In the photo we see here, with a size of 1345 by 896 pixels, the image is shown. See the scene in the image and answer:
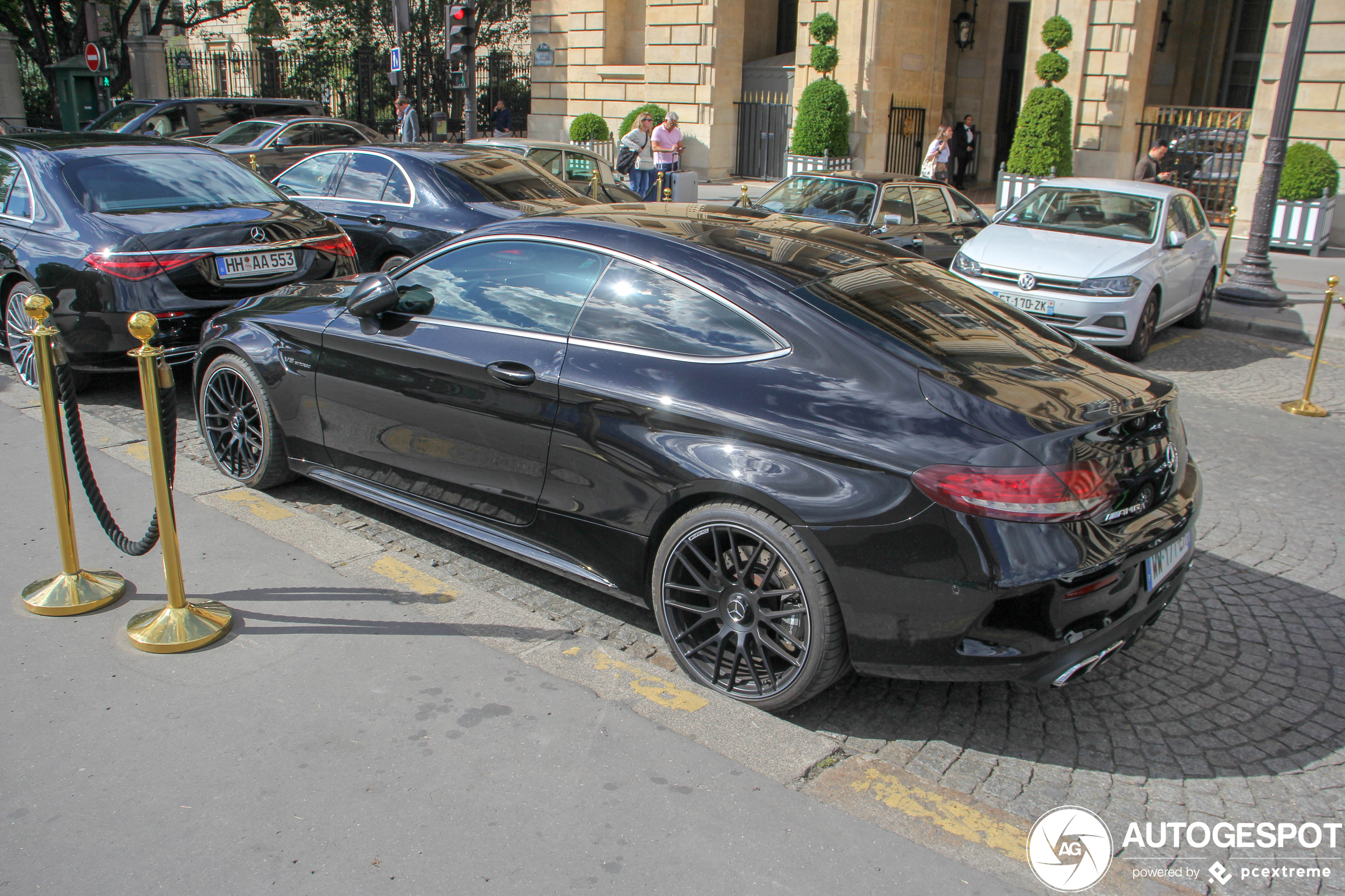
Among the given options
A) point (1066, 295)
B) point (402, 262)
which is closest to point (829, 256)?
point (402, 262)

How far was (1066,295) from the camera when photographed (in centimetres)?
913

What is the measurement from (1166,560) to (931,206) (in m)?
9.46

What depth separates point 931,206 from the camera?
40.3ft

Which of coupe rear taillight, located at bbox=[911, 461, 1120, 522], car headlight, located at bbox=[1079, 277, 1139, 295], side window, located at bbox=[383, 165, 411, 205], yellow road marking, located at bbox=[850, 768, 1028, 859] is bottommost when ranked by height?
yellow road marking, located at bbox=[850, 768, 1028, 859]

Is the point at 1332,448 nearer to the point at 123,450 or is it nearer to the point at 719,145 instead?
the point at 123,450

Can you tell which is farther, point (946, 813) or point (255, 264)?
point (255, 264)

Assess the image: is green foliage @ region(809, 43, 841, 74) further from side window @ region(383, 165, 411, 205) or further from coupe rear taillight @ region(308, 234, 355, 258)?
coupe rear taillight @ region(308, 234, 355, 258)

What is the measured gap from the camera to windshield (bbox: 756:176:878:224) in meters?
11.6

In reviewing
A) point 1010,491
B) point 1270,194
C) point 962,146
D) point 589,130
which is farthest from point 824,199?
point 589,130

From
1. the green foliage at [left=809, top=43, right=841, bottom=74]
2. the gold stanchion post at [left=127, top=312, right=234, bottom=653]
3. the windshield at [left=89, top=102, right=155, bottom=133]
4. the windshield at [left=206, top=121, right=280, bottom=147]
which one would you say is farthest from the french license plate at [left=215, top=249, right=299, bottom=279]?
the green foliage at [left=809, top=43, right=841, bottom=74]

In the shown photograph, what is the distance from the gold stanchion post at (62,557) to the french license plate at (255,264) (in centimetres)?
243

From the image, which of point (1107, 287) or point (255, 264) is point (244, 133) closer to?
point (255, 264)

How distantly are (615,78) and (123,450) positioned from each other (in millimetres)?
22480

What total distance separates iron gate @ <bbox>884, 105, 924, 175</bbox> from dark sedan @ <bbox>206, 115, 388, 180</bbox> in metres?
11.3
